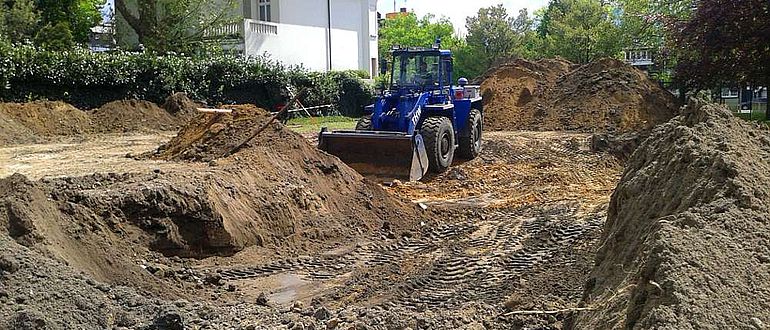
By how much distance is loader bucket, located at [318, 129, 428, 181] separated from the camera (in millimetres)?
13977

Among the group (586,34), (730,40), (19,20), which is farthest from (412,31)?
(730,40)

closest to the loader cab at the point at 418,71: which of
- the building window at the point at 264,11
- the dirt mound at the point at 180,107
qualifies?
the dirt mound at the point at 180,107

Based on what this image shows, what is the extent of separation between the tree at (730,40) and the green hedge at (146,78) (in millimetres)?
15934

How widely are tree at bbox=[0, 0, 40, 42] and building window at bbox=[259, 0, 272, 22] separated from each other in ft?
39.6

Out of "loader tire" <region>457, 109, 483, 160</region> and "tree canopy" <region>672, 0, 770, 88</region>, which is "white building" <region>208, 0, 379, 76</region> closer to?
"loader tire" <region>457, 109, 483, 160</region>

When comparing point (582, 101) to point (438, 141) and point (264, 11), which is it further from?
point (264, 11)

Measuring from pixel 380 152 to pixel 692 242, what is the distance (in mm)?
10399

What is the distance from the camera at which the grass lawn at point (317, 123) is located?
980 inches

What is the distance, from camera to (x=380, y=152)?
565 inches

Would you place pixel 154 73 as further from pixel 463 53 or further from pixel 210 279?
pixel 463 53

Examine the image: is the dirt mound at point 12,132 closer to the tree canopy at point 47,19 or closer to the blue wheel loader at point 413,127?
the tree canopy at point 47,19

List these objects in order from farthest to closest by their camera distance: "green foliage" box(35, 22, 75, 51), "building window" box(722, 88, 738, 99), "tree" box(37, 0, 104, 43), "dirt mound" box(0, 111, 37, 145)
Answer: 1. "tree" box(37, 0, 104, 43)
2. "green foliage" box(35, 22, 75, 51)
3. "building window" box(722, 88, 738, 99)
4. "dirt mound" box(0, 111, 37, 145)

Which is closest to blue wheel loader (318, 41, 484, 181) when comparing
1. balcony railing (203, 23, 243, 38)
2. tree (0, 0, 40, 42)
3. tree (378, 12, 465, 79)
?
tree (0, 0, 40, 42)

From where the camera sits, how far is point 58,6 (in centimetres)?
3312
